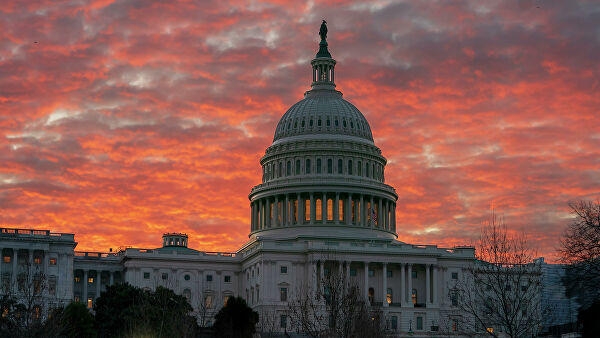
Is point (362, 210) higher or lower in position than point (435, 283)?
higher

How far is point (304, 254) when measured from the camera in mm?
173250

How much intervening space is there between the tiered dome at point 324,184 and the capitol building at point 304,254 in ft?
0.66

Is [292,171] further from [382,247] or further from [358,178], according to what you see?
[382,247]

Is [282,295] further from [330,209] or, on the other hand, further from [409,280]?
[330,209]

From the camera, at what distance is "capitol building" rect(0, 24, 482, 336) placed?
6658 inches

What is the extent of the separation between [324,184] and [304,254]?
19800 mm

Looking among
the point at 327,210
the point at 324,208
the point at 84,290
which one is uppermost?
the point at 324,208

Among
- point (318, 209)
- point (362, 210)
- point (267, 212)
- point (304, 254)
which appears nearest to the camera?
point (304, 254)

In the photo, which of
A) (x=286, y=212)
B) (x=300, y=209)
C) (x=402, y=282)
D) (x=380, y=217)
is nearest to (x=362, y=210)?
(x=380, y=217)

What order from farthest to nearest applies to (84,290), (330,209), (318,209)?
(318,209)
(330,209)
(84,290)

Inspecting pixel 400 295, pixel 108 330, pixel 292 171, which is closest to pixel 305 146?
pixel 292 171

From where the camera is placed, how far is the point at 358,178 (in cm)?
19275

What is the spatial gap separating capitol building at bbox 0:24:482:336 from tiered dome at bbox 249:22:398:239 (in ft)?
0.66

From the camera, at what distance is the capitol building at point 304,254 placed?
16912 centimetres
